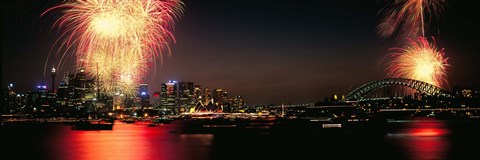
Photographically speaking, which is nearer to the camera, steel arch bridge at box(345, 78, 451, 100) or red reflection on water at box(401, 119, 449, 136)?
red reflection on water at box(401, 119, 449, 136)

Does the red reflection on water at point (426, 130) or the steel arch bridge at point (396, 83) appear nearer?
the red reflection on water at point (426, 130)

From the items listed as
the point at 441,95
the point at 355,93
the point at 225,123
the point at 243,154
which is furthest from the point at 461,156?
the point at 355,93

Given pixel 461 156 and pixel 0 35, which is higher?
pixel 0 35

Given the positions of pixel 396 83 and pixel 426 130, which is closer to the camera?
pixel 426 130

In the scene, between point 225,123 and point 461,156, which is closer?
point 461,156

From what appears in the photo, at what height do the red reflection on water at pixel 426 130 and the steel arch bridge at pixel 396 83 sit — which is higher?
the steel arch bridge at pixel 396 83

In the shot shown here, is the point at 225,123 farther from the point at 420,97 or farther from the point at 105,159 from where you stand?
the point at 420,97

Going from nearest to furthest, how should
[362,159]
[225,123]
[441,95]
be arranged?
[362,159], [225,123], [441,95]

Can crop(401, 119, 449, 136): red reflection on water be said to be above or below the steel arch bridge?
below
